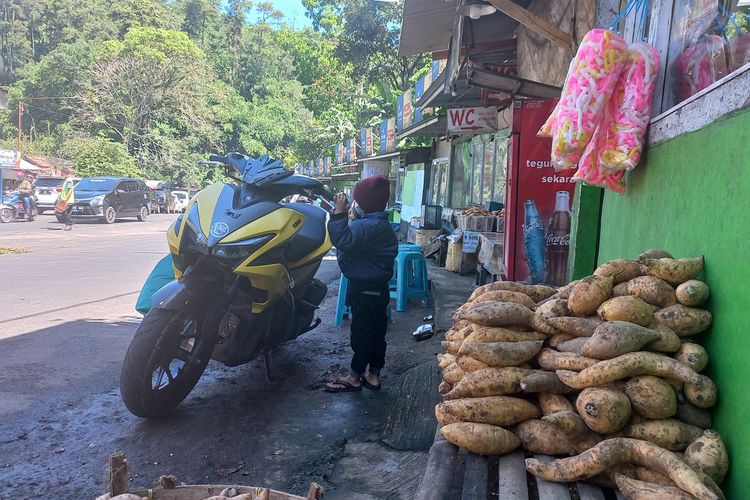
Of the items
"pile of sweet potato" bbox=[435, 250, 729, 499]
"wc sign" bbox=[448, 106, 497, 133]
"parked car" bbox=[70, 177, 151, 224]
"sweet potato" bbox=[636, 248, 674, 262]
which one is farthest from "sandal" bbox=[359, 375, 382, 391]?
"parked car" bbox=[70, 177, 151, 224]

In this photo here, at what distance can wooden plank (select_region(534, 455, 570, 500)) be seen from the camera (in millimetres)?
1572

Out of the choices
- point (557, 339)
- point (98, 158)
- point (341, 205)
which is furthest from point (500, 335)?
point (98, 158)

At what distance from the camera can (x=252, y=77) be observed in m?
63.0

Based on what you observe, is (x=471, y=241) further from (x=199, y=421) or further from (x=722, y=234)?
(x=722, y=234)

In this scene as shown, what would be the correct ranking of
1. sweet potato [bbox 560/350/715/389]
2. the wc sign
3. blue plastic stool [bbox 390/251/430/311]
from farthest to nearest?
the wc sign, blue plastic stool [bbox 390/251/430/311], sweet potato [bbox 560/350/715/389]

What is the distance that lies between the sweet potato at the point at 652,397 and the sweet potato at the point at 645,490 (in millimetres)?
240

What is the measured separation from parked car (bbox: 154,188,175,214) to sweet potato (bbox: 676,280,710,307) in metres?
34.4

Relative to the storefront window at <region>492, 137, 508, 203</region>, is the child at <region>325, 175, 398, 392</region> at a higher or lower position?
lower

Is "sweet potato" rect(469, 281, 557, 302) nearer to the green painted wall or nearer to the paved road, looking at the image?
the green painted wall

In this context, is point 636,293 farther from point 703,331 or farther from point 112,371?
point 112,371

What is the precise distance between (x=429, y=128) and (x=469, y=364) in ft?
38.2

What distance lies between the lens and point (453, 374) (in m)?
2.41

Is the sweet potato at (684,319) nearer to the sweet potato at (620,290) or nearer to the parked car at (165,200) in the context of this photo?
the sweet potato at (620,290)

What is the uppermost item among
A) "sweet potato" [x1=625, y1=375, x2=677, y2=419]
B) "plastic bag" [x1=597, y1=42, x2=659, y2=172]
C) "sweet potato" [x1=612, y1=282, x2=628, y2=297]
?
"plastic bag" [x1=597, y1=42, x2=659, y2=172]
